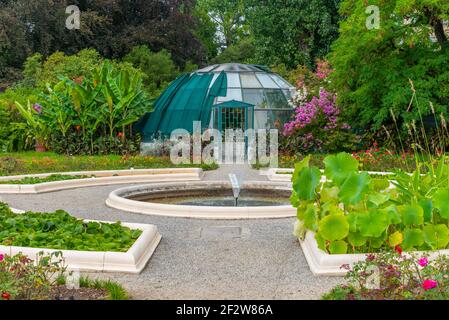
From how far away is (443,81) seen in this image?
19.9 m

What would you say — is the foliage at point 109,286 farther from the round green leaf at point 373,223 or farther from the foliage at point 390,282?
the round green leaf at point 373,223

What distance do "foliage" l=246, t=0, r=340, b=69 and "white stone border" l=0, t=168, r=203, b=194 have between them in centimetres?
1827

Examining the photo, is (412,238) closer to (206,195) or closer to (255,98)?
(206,195)

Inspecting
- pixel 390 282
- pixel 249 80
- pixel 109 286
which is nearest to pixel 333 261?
pixel 390 282

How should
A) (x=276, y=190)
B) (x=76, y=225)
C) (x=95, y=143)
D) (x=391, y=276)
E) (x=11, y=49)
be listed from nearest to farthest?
(x=391, y=276)
(x=76, y=225)
(x=276, y=190)
(x=95, y=143)
(x=11, y=49)

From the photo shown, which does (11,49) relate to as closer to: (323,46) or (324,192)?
(323,46)

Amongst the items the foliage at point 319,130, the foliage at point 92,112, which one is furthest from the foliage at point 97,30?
the foliage at point 319,130

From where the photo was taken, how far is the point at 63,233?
25.4 feet

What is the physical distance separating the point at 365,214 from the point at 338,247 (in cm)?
47

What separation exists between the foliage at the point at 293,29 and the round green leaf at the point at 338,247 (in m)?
27.0

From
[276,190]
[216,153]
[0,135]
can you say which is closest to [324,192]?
[276,190]

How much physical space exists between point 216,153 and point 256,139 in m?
1.73

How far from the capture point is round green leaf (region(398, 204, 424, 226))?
6.89m

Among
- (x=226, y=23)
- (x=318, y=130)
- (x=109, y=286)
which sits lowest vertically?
(x=109, y=286)
